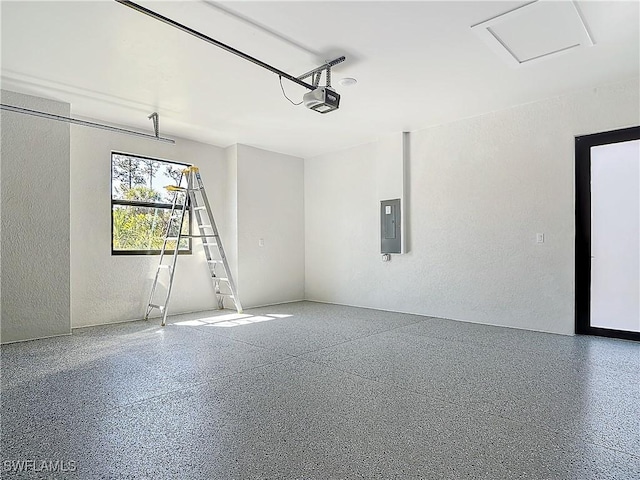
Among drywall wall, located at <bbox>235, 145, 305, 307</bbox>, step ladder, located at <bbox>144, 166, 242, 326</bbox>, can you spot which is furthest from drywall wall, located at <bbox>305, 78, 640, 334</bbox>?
step ladder, located at <bbox>144, 166, 242, 326</bbox>

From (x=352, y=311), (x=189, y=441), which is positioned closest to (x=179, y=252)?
(x=352, y=311)

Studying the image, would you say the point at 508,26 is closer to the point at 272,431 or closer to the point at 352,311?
the point at 272,431

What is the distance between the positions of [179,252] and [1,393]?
322cm

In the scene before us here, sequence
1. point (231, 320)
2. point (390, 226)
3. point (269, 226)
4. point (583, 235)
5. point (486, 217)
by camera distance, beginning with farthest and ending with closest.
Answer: point (269, 226), point (390, 226), point (231, 320), point (486, 217), point (583, 235)

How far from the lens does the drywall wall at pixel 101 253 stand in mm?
4785

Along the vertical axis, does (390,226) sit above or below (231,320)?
above

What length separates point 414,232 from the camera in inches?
221

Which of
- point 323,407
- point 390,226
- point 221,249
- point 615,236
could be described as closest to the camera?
point 323,407

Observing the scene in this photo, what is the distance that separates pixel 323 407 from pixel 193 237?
3.76 meters

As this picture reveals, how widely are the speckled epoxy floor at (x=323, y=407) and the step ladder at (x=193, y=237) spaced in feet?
4.60

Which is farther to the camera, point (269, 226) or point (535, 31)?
point (269, 226)

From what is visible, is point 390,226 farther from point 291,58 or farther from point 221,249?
point 291,58

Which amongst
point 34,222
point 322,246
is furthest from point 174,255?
point 322,246

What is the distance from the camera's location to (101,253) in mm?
4977
